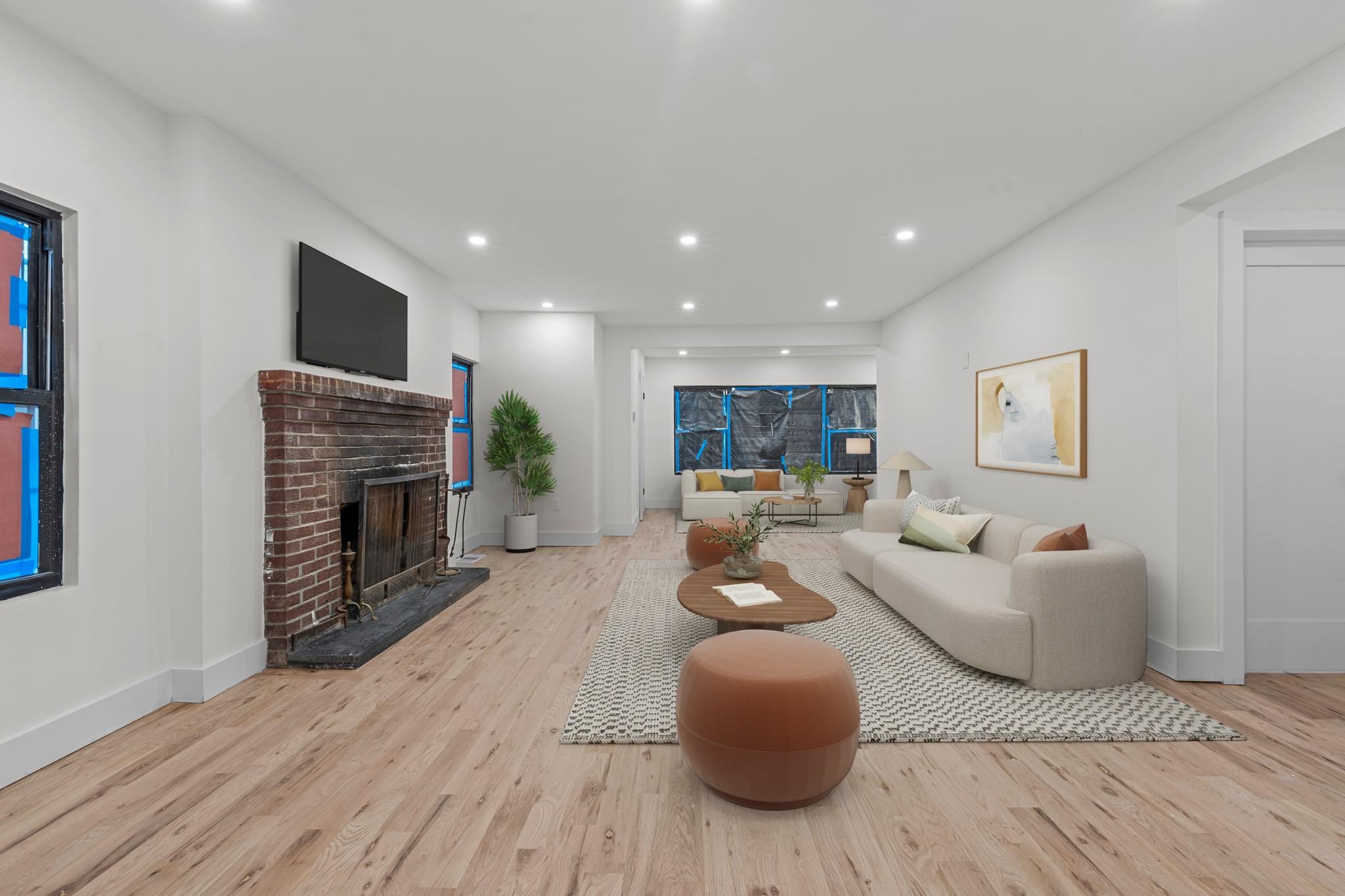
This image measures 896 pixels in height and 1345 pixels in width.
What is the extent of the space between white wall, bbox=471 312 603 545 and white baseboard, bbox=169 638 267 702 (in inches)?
143

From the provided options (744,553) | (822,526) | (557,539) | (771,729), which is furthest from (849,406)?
(771,729)

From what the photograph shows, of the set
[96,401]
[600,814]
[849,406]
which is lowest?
[600,814]

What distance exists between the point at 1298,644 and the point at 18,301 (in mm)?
5933

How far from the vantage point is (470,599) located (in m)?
4.52

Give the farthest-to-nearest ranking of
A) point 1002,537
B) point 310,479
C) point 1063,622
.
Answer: point 1002,537
point 310,479
point 1063,622

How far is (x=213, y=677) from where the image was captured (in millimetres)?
2758

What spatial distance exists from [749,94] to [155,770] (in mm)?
3512

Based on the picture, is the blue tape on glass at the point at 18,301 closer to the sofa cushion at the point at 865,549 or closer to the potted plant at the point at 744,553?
the potted plant at the point at 744,553

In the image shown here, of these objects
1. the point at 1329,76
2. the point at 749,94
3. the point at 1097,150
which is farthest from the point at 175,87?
the point at 1329,76

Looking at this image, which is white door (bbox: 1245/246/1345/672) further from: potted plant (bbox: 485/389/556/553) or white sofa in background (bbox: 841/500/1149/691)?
potted plant (bbox: 485/389/556/553)

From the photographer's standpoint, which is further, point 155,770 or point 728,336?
point 728,336

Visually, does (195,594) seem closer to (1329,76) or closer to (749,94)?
(749,94)

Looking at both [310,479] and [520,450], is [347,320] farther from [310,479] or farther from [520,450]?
[520,450]

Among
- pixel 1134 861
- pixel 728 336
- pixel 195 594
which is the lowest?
pixel 1134 861
